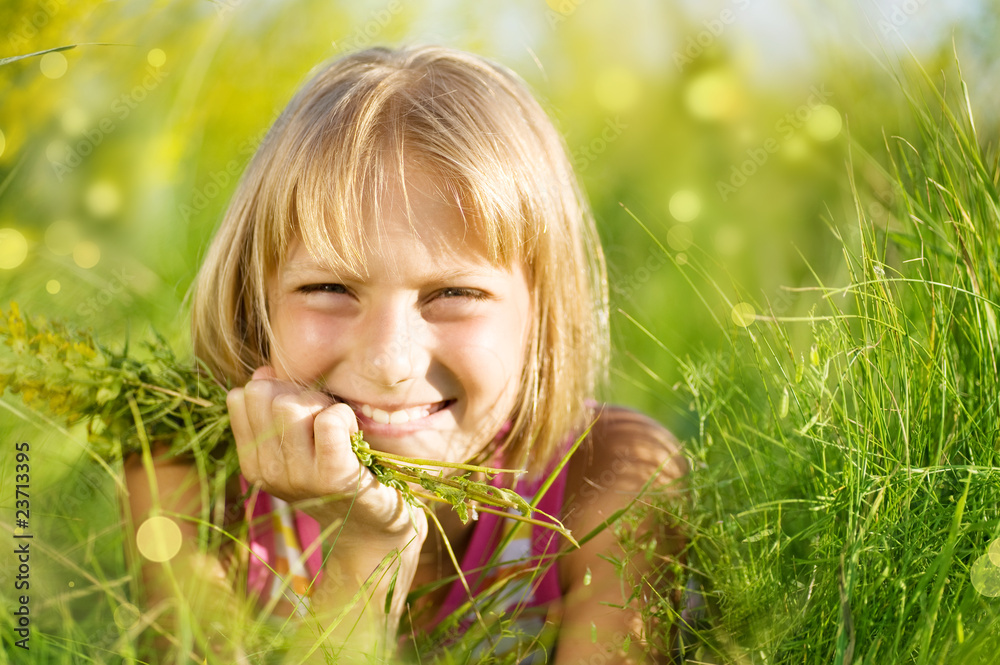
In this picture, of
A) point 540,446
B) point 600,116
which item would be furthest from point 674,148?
point 540,446

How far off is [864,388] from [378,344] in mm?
703

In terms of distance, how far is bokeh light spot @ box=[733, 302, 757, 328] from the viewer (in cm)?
110

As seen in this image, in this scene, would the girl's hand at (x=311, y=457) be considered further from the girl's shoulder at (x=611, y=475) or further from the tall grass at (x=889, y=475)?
the tall grass at (x=889, y=475)

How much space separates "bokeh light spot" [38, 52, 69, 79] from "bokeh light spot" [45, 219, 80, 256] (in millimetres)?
384

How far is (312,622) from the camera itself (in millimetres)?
1108

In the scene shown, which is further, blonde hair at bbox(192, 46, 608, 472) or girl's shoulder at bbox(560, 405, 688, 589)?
girl's shoulder at bbox(560, 405, 688, 589)

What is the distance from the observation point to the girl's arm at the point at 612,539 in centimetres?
119

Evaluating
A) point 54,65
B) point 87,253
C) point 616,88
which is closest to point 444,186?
point 54,65

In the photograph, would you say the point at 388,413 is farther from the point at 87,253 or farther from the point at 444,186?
the point at 87,253

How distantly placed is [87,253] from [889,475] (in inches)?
90.8

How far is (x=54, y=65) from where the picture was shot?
5.70 feet

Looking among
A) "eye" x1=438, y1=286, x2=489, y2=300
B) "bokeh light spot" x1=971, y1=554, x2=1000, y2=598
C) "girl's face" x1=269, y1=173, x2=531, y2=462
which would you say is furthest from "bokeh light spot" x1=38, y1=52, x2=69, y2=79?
"bokeh light spot" x1=971, y1=554, x2=1000, y2=598

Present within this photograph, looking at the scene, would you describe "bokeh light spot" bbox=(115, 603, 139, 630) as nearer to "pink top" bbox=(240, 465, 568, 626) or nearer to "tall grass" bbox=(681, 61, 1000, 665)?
"pink top" bbox=(240, 465, 568, 626)

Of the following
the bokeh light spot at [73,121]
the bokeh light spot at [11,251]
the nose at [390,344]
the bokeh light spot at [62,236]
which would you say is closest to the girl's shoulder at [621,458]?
the nose at [390,344]
